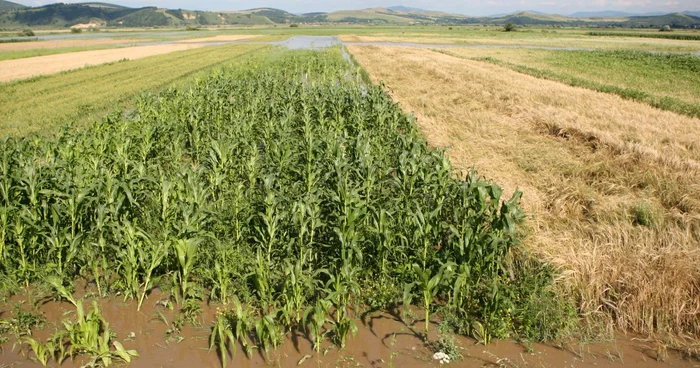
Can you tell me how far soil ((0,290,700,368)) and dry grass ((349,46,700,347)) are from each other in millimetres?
509

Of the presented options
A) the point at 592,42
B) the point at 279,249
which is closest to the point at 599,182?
the point at 279,249

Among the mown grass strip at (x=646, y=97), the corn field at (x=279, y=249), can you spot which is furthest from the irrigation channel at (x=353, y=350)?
the mown grass strip at (x=646, y=97)

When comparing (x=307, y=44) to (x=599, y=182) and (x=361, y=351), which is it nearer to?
(x=599, y=182)

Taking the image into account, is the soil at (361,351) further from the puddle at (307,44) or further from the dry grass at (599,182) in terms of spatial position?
the puddle at (307,44)

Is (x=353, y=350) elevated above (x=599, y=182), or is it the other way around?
(x=599, y=182)

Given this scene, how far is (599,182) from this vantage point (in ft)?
29.6

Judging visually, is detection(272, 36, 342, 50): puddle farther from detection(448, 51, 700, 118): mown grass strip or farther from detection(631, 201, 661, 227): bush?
detection(631, 201, 661, 227): bush

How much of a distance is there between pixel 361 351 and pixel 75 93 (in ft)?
69.3

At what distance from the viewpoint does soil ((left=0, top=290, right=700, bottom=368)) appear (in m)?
4.23

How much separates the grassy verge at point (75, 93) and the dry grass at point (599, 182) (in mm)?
11582

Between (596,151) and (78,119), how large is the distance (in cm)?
1506

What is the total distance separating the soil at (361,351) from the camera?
423 cm

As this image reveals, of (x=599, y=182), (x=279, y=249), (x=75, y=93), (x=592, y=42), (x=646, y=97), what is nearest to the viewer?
(x=279, y=249)

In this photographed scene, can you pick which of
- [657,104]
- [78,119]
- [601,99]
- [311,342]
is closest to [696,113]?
[657,104]
